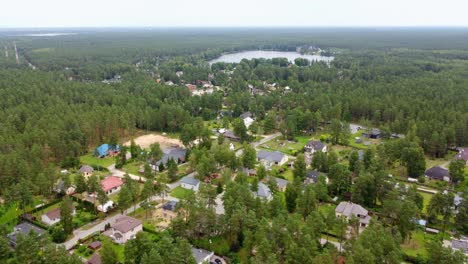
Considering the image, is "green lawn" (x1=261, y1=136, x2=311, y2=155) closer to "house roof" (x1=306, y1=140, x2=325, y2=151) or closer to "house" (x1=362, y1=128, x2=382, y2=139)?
"house roof" (x1=306, y1=140, x2=325, y2=151)

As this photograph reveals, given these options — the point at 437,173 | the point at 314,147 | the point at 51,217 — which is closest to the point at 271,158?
the point at 314,147

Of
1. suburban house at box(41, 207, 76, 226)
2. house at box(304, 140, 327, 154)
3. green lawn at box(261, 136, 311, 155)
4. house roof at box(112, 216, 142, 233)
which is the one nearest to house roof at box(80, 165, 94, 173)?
suburban house at box(41, 207, 76, 226)

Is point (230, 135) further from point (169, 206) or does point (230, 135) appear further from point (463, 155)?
point (463, 155)

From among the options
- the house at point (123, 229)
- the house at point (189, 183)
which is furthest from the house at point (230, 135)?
the house at point (123, 229)

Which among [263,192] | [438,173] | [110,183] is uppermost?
[263,192]

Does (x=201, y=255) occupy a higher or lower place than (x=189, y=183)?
higher

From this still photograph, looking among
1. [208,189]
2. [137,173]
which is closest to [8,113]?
[137,173]

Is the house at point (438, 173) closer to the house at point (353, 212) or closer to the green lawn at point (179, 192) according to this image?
the house at point (353, 212)
